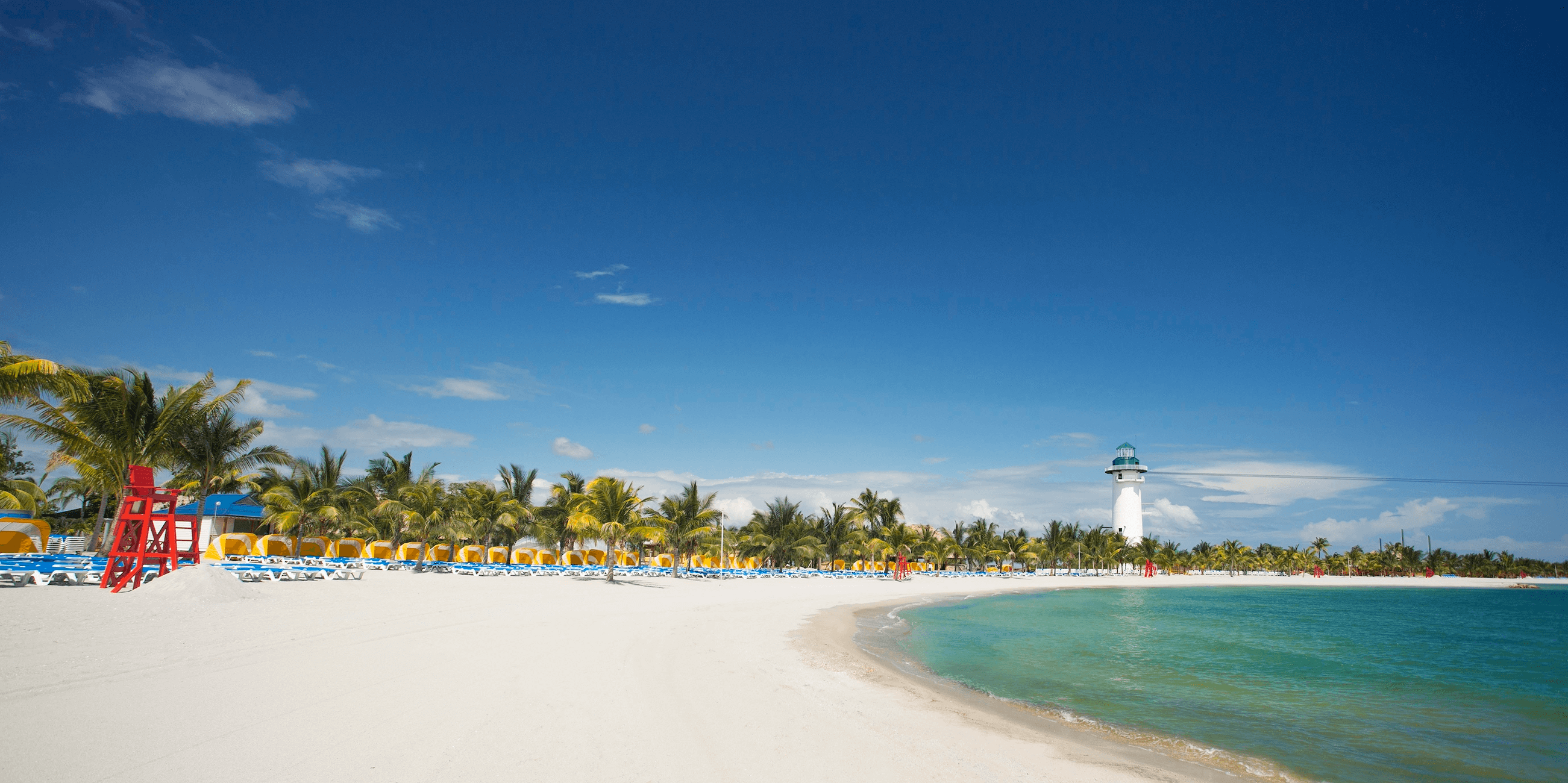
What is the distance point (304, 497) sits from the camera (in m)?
29.5

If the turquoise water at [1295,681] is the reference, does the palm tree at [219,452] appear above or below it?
above

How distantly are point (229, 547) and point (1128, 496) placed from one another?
97858 millimetres

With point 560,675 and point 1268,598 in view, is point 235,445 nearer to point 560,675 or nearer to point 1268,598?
point 560,675

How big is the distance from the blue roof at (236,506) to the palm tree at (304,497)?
40.3ft

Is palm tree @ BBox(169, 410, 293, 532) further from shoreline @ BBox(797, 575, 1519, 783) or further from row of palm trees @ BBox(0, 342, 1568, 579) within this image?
shoreline @ BBox(797, 575, 1519, 783)

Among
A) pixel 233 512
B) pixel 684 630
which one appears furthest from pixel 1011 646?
pixel 233 512

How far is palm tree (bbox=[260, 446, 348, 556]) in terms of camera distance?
29250 mm

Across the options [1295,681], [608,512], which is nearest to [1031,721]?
[1295,681]

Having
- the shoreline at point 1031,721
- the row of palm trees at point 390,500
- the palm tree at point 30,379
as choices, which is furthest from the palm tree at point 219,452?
the shoreline at point 1031,721

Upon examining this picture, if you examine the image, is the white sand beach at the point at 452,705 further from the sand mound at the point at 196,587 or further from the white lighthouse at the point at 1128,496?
the white lighthouse at the point at 1128,496

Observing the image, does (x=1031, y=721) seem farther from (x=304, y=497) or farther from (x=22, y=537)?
(x=304, y=497)

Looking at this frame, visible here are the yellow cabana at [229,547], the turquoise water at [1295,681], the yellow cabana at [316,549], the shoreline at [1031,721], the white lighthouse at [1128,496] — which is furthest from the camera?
the white lighthouse at [1128,496]

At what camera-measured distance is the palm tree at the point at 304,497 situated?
29.2 metres

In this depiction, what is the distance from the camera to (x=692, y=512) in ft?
106
